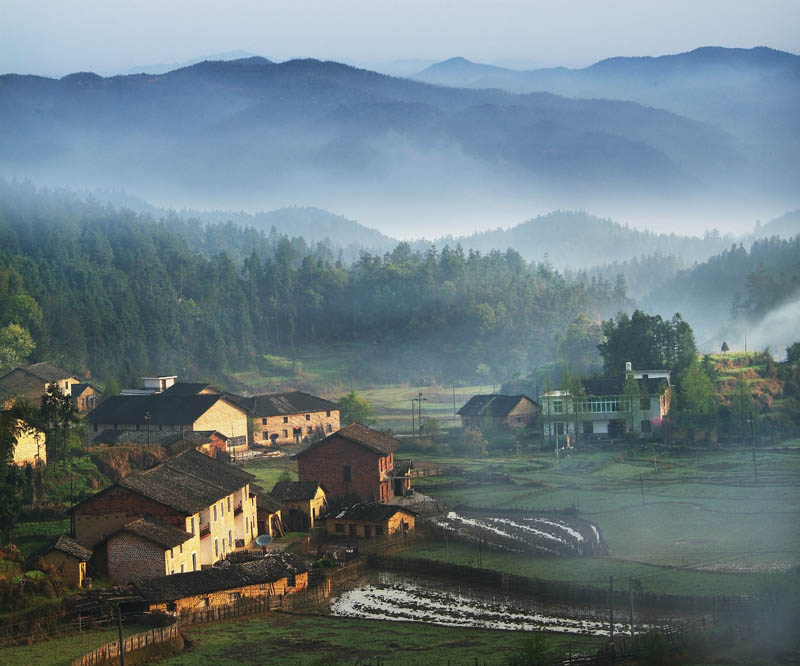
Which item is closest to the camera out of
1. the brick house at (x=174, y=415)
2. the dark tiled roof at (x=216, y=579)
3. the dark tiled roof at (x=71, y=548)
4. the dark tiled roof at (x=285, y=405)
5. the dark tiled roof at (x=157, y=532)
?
the dark tiled roof at (x=216, y=579)

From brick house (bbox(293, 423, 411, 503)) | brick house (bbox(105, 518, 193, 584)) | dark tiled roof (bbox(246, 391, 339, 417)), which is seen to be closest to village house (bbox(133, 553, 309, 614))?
brick house (bbox(105, 518, 193, 584))

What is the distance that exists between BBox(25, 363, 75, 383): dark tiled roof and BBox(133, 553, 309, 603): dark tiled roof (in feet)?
121

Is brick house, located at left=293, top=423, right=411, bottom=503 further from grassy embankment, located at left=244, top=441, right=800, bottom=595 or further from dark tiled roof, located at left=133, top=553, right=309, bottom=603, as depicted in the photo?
dark tiled roof, located at left=133, top=553, right=309, bottom=603

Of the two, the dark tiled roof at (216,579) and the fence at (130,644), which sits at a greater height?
the dark tiled roof at (216,579)

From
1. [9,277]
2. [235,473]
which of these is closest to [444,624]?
[235,473]

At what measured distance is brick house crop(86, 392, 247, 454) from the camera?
2308 inches

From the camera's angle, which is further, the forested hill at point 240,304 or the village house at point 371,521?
the forested hill at point 240,304

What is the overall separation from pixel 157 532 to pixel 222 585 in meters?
3.18

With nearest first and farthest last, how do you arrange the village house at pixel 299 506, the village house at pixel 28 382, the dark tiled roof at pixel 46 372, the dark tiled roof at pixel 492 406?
the village house at pixel 299 506, the village house at pixel 28 382, the dark tiled roof at pixel 492 406, the dark tiled roof at pixel 46 372

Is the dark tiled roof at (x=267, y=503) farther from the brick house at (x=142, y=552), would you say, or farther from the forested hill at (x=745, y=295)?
the forested hill at (x=745, y=295)

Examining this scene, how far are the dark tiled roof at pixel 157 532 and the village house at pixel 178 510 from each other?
8.4 inches

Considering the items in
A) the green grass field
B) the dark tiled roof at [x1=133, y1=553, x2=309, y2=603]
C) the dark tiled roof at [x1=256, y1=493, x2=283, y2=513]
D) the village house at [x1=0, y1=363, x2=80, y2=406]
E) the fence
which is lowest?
the green grass field

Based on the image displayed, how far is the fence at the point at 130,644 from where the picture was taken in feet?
72.2

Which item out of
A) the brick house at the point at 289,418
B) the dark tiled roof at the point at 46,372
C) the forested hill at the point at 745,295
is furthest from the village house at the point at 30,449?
the forested hill at the point at 745,295
